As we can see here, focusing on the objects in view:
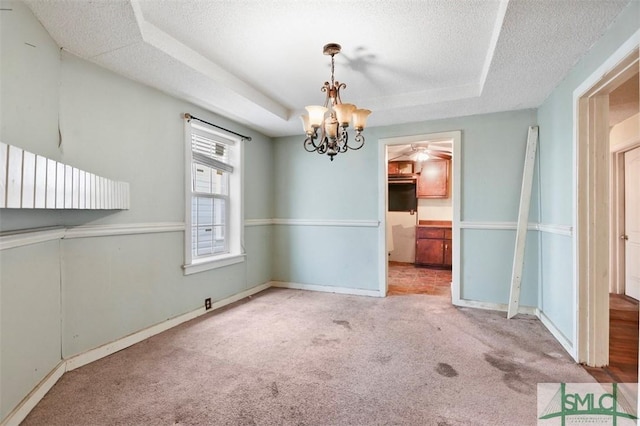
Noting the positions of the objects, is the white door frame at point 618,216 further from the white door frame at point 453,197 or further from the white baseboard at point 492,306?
the white door frame at point 453,197

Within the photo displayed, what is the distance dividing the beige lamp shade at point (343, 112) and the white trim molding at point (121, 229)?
1.95 metres

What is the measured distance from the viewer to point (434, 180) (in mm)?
6270

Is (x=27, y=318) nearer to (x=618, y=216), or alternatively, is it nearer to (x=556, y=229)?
(x=556, y=229)

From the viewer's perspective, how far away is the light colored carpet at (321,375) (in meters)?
1.65

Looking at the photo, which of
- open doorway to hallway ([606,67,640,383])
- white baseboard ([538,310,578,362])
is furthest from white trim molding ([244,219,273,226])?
open doorway to hallway ([606,67,640,383])

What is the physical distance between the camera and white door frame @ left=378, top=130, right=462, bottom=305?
3639mm

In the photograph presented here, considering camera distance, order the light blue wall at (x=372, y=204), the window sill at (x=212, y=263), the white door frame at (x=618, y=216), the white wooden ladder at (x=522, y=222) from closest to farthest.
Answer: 1. the window sill at (x=212, y=263)
2. the white wooden ladder at (x=522, y=222)
3. the light blue wall at (x=372, y=204)
4. the white door frame at (x=618, y=216)

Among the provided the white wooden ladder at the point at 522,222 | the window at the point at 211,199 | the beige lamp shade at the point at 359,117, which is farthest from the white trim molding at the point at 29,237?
the white wooden ladder at the point at 522,222

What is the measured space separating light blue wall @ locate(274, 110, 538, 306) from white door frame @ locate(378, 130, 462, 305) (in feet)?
0.19

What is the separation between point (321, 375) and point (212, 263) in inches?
76.5

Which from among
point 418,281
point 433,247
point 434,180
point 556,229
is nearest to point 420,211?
point 434,180

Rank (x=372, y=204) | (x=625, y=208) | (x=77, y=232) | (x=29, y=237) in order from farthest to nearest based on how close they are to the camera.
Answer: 1. (x=372, y=204)
2. (x=625, y=208)
3. (x=77, y=232)
4. (x=29, y=237)

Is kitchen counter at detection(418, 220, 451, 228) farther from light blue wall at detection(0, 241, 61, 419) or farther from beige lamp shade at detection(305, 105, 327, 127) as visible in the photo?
light blue wall at detection(0, 241, 61, 419)

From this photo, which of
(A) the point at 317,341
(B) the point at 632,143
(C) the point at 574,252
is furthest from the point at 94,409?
(B) the point at 632,143
